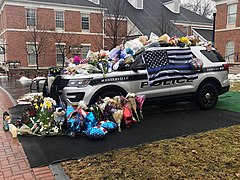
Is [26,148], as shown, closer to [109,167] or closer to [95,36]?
[109,167]

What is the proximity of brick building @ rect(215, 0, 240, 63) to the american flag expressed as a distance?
2075 cm

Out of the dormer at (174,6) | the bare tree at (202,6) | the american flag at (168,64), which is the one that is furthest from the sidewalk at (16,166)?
the bare tree at (202,6)

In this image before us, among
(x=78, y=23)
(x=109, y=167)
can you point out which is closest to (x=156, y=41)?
(x=109, y=167)

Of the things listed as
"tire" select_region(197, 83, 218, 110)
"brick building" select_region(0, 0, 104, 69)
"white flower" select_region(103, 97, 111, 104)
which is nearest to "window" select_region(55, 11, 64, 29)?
"brick building" select_region(0, 0, 104, 69)

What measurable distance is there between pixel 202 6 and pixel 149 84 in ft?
195

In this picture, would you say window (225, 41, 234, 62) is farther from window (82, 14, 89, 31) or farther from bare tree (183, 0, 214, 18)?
bare tree (183, 0, 214, 18)

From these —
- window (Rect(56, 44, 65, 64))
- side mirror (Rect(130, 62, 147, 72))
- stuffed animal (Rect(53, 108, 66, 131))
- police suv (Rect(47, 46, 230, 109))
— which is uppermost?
window (Rect(56, 44, 65, 64))

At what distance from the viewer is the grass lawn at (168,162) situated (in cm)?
313

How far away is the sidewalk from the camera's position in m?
3.20

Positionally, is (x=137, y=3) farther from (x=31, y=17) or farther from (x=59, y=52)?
(x=31, y=17)

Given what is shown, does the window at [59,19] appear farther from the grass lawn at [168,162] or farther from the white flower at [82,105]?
the grass lawn at [168,162]

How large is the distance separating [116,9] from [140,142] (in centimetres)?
2347

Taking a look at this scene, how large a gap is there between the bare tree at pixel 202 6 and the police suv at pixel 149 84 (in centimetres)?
5444

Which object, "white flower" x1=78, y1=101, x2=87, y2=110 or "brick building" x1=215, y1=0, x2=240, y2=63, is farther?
"brick building" x1=215, y1=0, x2=240, y2=63
